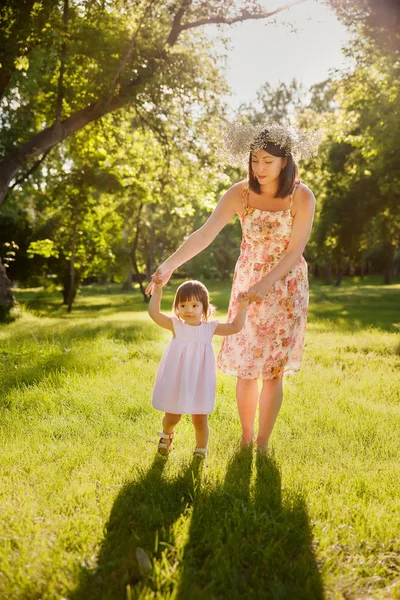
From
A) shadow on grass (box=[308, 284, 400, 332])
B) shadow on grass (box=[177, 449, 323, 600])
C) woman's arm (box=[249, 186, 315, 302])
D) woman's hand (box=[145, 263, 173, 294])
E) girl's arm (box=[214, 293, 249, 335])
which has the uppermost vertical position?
woman's arm (box=[249, 186, 315, 302])

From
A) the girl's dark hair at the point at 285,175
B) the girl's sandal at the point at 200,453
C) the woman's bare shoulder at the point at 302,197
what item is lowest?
the girl's sandal at the point at 200,453

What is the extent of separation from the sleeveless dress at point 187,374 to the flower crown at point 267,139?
1355mm

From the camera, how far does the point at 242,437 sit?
433 centimetres

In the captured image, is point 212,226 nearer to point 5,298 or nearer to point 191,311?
point 191,311

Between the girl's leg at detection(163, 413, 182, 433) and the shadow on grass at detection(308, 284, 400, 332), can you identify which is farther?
the shadow on grass at detection(308, 284, 400, 332)

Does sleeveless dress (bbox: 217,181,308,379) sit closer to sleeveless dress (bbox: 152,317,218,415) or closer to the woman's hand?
sleeveless dress (bbox: 152,317,218,415)

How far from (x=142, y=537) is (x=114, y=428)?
1880mm

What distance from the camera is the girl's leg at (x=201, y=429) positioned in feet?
12.7

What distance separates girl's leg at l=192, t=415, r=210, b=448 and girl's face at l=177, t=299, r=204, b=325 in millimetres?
695

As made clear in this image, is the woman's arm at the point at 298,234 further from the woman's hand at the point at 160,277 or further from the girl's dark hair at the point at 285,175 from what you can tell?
the woman's hand at the point at 160,277

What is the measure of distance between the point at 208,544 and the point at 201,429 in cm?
124

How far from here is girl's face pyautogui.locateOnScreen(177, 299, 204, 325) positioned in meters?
3.81

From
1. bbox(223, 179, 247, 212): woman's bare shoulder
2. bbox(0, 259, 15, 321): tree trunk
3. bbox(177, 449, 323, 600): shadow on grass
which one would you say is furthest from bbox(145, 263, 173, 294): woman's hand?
bbox(0, 259, 15, 321): tree trunk

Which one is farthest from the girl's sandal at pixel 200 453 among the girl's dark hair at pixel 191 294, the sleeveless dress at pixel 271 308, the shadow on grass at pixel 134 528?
the girl's dark hair at pixel 191 294
